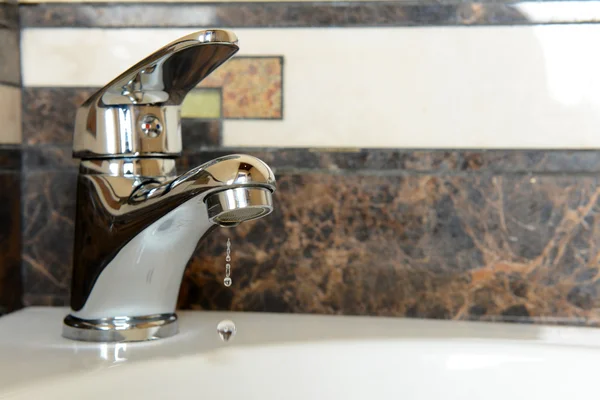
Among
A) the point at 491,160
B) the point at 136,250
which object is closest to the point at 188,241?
the point at 136,250

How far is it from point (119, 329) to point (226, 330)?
9 centimetres

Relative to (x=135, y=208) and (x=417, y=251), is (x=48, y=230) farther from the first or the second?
(x=417, y=251)

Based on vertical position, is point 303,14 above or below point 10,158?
above

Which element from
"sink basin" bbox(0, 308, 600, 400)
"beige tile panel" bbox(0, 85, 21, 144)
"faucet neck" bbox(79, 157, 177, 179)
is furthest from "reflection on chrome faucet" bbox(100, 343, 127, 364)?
"beige tile panel" bbox(0, 85, 21, 144)

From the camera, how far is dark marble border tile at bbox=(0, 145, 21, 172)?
700 millimetres

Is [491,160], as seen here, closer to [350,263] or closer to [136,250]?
[350,263]

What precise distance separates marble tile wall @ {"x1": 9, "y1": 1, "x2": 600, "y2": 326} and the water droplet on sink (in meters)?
0.09

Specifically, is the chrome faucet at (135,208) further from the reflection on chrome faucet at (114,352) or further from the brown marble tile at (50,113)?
the brown marble tile at (50,113)

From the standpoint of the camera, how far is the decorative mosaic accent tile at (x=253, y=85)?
713 mm

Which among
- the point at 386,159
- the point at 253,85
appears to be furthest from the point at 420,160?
the point at 253,85

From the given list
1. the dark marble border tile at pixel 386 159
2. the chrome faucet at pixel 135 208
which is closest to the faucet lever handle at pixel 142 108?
the chrome faucet at pixel 135 208

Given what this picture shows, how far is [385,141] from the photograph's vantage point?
2.32 ft

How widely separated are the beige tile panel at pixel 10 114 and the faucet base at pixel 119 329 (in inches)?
8.4

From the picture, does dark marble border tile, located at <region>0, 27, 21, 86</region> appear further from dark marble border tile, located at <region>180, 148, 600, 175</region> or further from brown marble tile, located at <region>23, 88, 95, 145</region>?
dark marble border tile, located at <region>180, 148, 600, 175</region>
